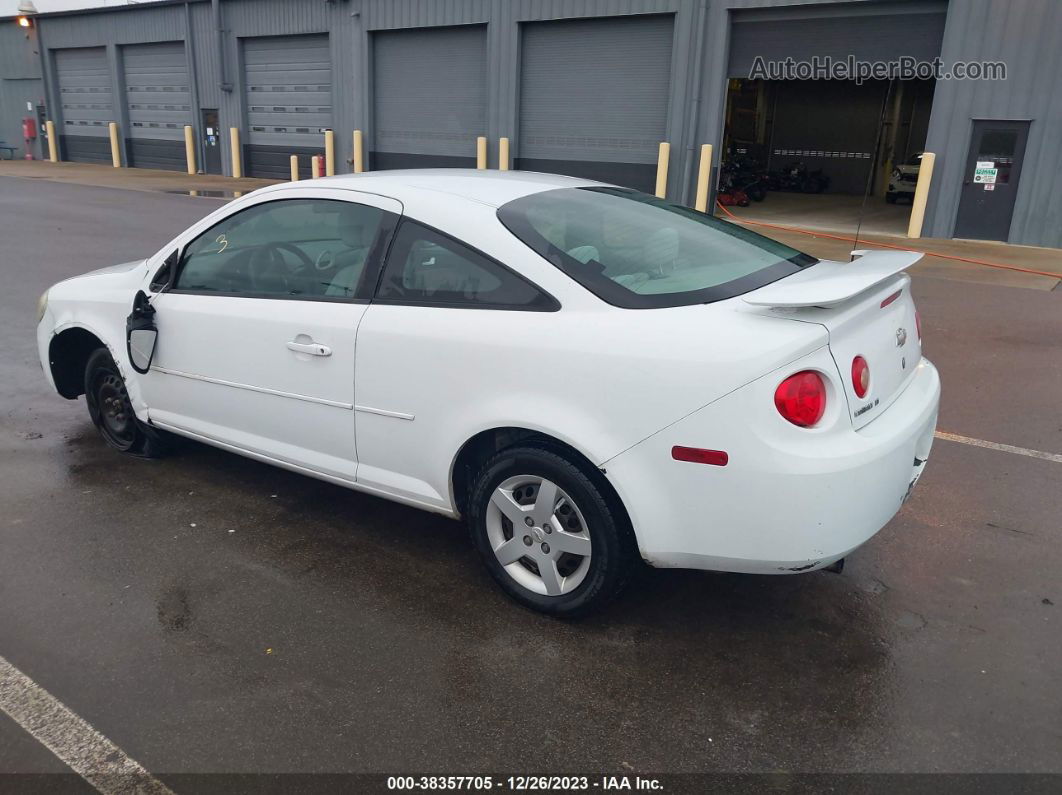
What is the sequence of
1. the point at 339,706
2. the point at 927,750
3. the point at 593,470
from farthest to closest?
the point at 593,470, the point at 339,706, the point at 927,750

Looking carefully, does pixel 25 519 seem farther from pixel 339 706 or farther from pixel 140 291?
pixel 339 706

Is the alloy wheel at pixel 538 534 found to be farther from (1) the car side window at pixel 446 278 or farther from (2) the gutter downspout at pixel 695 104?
(2) the gutter downspout at pixel 695 104

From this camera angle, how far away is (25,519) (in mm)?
4117

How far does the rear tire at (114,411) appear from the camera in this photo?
4730mm

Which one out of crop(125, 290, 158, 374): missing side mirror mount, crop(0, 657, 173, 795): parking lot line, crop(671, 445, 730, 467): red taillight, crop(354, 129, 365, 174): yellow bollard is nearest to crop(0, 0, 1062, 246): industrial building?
crop(354, 129, 365, 174): yellow bollard

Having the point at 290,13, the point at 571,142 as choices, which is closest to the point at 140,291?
the point at 571,142

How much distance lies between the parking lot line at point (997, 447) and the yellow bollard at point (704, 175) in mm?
13730

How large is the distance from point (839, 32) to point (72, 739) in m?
17.9

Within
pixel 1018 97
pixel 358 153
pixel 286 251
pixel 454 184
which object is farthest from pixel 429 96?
pixel 454 184

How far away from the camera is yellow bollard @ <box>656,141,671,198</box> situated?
19.0 metres

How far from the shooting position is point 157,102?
30641 mm

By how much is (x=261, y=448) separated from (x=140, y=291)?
3.44ft

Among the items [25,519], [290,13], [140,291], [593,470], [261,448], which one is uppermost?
[290,13]

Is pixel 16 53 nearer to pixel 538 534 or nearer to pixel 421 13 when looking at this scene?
pixel 421 13
